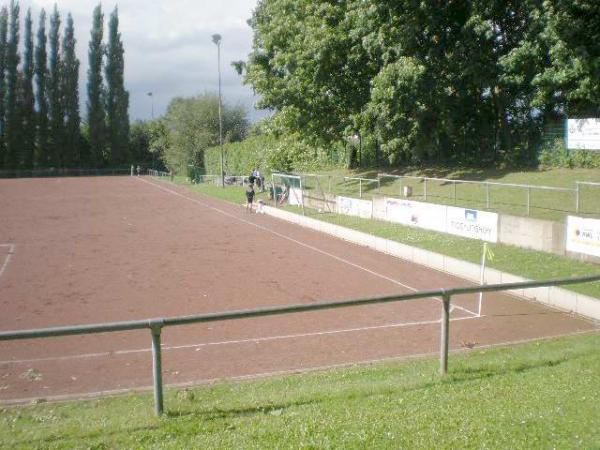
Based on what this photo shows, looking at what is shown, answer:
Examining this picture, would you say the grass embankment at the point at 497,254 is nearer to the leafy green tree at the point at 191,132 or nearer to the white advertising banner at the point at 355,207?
the white advertising banner at the point at 355,207

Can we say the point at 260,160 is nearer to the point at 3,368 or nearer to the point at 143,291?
the point at 143,291

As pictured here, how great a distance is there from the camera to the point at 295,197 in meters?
34.2

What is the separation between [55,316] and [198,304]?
2.95 m

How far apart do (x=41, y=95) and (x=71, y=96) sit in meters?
4.04

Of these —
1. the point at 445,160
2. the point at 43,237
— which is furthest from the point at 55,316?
the point at 445,160

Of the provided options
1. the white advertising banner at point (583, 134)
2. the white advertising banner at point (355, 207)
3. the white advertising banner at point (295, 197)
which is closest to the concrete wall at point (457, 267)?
the white advertising banner at point (355, 207)

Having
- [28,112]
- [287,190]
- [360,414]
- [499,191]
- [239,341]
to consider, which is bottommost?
[239,341]

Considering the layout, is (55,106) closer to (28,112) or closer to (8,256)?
(28,112)

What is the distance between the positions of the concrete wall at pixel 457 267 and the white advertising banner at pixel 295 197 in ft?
10.7

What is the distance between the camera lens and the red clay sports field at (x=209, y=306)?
9.71m

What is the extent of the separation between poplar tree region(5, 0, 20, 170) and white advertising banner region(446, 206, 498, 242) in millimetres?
78534

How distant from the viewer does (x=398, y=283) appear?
645 inches

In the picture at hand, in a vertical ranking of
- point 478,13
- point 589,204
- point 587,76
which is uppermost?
point 478,13

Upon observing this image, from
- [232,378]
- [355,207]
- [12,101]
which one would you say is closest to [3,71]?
[12,101]
